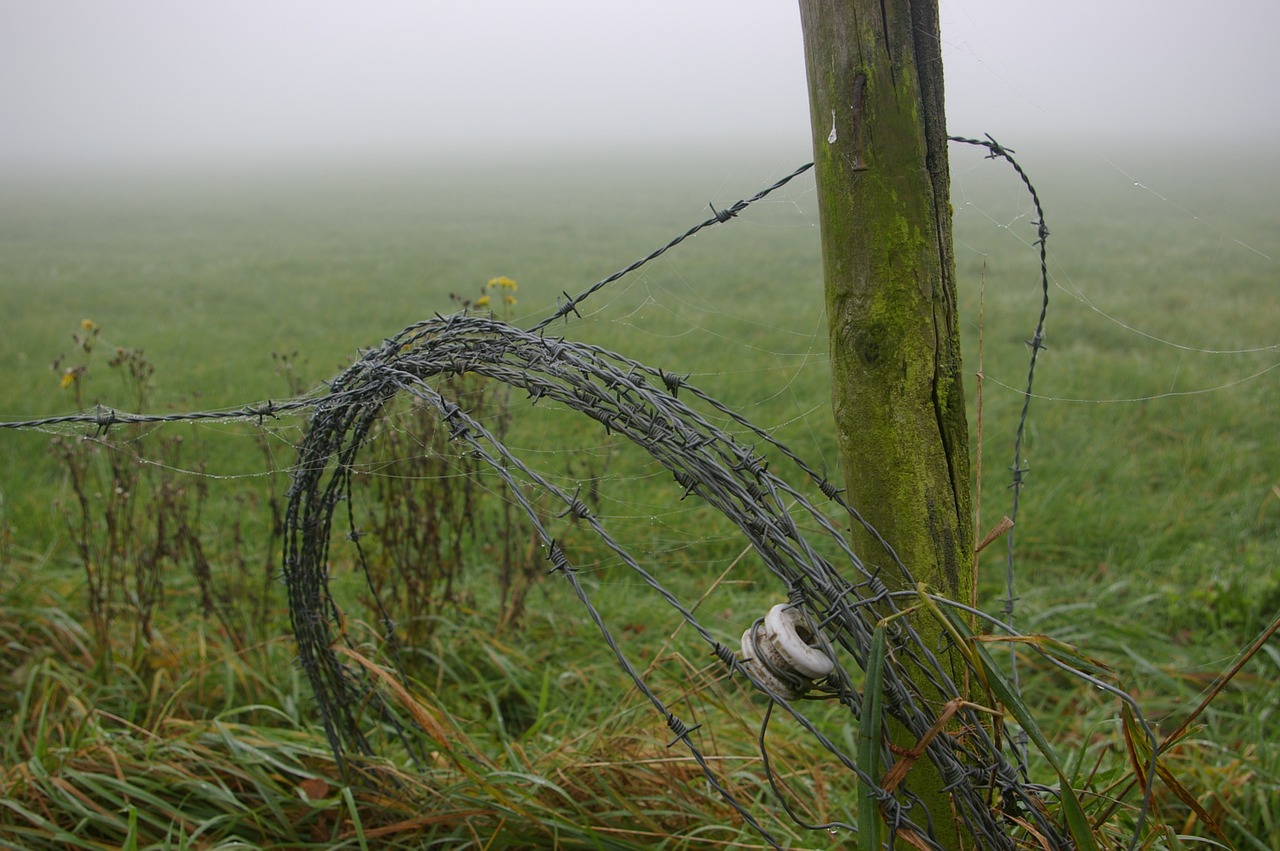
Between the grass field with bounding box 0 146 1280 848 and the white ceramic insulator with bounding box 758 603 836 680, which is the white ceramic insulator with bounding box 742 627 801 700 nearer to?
the white ceramic insulator with bounding box 758 603 836 680

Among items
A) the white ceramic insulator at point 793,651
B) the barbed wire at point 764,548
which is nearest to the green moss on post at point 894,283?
the barbed wire at point 764,548

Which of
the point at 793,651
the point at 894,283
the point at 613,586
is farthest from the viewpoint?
the point at 613,586

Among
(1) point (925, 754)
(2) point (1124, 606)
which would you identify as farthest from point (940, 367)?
(2) point (1124, 606)

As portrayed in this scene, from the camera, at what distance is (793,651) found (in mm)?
1421

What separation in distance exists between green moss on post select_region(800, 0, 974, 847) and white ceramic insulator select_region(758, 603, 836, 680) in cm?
26

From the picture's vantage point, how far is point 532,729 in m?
2.73

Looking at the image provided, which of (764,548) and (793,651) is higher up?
(764,548)

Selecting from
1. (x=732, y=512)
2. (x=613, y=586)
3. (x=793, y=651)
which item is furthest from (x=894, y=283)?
(x=613, y=586)

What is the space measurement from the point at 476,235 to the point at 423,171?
3071 cm

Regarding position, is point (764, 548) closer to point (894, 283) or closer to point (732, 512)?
point (732, 512)

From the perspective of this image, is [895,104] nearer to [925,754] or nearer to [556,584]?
[925,754]

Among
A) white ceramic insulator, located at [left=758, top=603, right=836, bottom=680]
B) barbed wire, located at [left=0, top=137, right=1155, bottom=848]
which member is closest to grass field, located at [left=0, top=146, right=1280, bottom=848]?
barbed wire, located at [left=0, top=137, right=1155, bottom=848]

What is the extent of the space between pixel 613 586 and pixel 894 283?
2.64 meters

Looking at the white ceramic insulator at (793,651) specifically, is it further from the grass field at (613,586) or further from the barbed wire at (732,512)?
the grass field at (613,586)
